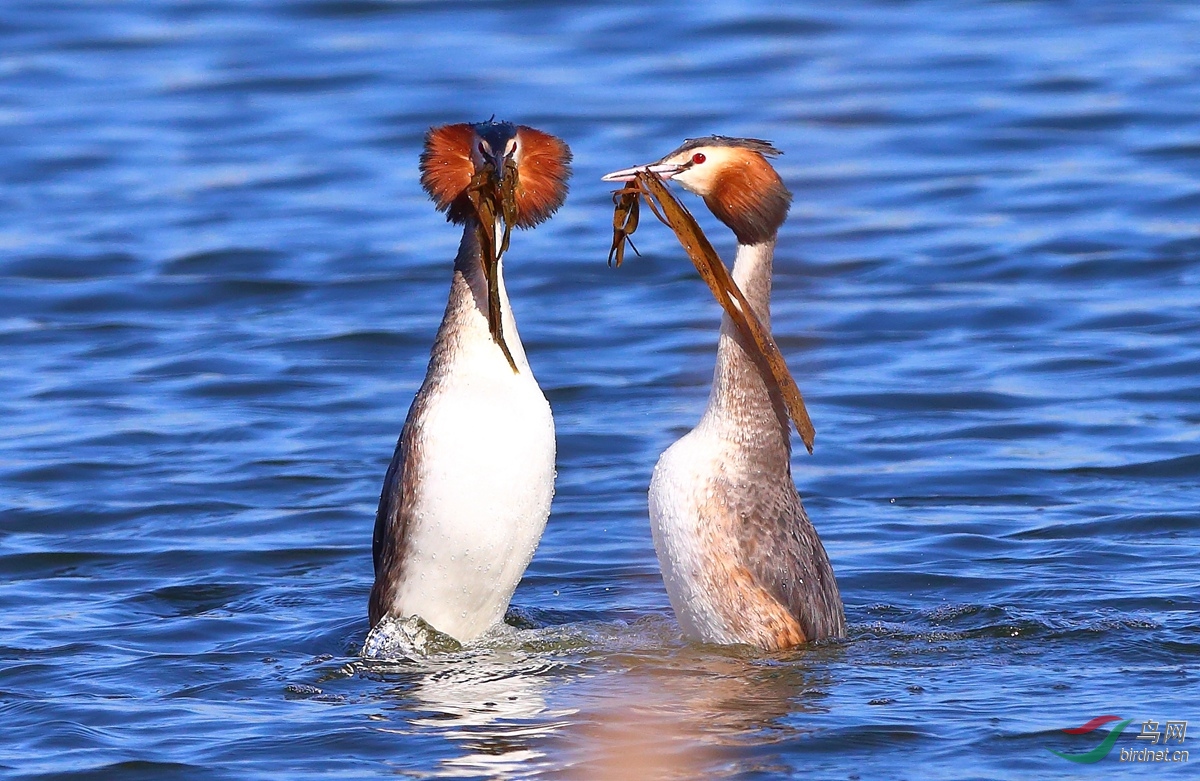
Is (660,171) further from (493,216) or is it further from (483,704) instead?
(483,704)

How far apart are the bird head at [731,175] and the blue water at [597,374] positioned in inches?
56.9

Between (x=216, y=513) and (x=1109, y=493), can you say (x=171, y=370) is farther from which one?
(x=1109, y=493)

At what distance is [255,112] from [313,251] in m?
4.98

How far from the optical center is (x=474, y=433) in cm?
775

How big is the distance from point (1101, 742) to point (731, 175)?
8.41 ft

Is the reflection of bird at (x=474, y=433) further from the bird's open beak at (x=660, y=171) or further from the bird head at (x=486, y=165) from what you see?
the bird's open beak at (x=660, y=171)

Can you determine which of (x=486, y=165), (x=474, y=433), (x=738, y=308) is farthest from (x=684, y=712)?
(x=486, y=165)

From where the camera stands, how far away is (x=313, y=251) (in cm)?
1598

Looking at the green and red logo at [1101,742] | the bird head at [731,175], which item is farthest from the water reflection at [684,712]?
the bird head at [731,175]

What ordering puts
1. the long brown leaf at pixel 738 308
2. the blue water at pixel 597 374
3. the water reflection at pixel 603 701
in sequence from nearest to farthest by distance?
the water reflection at pixel 603 701 → the blue water at pixel 597 374 → the long brown leaf at pixel 738 308

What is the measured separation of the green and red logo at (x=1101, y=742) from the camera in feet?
22.0

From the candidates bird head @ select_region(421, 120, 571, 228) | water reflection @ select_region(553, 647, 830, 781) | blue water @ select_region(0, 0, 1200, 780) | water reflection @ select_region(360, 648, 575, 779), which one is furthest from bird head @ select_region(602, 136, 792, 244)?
water reflection @ select_region(360, 648, 575, 779)

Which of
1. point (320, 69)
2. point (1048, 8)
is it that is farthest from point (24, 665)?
point (1048, 8)

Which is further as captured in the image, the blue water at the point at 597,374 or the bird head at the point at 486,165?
the bird head at the point at 486,165
